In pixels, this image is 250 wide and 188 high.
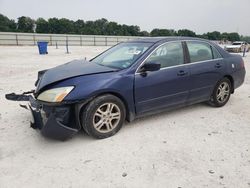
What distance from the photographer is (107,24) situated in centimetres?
6191

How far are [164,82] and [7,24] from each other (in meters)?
55.5

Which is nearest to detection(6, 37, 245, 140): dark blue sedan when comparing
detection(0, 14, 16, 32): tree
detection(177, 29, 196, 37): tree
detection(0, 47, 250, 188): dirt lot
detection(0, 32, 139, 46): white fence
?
detection(0, 47, 250, 188): dirt lot

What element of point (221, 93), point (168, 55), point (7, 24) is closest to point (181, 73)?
point (168, 55)

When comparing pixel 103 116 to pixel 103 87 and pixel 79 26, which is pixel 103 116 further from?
pixel 79 26

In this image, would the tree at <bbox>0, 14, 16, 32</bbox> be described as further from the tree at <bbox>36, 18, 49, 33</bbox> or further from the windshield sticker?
the windshield sticker

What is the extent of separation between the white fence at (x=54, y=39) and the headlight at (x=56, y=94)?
26.8 meters

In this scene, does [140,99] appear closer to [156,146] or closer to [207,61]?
[156,146]

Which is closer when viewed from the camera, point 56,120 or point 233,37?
point 56,120

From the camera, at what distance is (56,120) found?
2.93 m

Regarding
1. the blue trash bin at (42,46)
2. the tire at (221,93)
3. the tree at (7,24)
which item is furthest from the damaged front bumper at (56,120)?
the tree at (7,24)

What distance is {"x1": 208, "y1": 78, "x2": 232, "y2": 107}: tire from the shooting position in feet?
15.0

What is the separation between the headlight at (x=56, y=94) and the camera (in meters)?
3.02

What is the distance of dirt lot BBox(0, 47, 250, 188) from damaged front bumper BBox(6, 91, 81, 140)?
0.79 ft

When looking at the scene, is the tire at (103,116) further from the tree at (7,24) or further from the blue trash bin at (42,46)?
the tree at (7,24)
